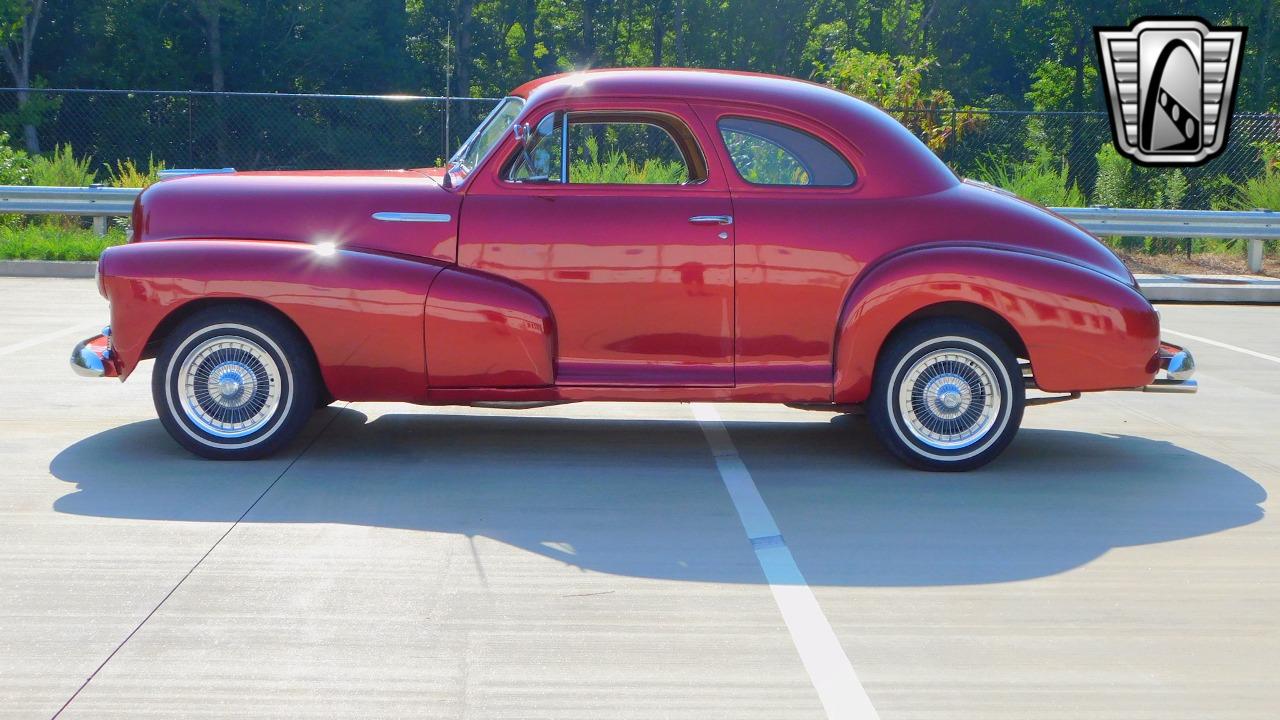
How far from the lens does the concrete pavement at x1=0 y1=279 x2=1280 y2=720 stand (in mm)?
4043

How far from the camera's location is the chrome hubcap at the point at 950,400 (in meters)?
6.72

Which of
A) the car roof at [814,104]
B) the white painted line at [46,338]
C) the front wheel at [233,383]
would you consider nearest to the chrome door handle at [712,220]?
the car roof at [814,104]

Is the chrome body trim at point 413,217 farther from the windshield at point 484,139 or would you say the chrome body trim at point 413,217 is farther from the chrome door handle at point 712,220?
the chrome door handle at point 712,220

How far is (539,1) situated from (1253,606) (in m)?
65.0

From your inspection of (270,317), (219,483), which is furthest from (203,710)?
(270,317)

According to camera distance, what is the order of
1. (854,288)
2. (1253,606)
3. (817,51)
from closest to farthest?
(1253,606) → (854,288) → (817,51)

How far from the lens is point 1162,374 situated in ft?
22.6

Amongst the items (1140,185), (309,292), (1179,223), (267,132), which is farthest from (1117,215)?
(267,132)

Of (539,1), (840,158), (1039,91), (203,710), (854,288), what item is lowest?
(203,710)

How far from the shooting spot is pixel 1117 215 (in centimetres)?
1597

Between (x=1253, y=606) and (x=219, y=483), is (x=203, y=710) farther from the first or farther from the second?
(x=1253, y=606)

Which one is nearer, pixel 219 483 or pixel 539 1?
pixel 219 483

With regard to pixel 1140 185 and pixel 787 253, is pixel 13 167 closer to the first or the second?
pixel 1140 185

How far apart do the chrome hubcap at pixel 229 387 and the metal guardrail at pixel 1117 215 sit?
394 inches
